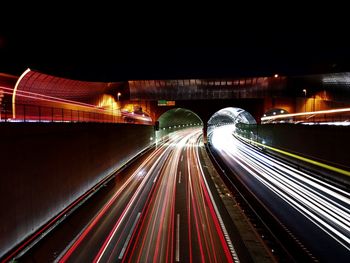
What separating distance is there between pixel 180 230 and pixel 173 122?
→ 61677mm

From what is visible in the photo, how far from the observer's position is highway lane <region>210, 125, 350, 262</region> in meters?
11.3

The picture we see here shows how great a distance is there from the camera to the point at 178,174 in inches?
1000

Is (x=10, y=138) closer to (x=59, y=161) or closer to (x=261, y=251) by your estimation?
(x=59, y=161)

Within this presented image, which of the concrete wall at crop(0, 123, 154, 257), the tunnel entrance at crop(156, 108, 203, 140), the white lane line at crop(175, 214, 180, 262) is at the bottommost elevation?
the white lane line at crop(175, 214, 180, 262)

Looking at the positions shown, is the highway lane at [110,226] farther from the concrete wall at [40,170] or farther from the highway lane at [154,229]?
the concrete wall at [40,170]

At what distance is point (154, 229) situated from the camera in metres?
12.6

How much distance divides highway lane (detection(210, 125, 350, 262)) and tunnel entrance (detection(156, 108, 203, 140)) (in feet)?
101

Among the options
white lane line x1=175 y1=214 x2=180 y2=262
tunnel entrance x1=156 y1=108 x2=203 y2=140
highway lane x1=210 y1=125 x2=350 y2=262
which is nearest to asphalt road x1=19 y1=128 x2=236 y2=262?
white lane line x1=175 y1=214 x2=180 y2=262

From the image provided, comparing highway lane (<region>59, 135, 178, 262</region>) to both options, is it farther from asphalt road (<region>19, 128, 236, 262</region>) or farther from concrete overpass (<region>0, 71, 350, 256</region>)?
concrete overpass (<region>0, 71, 350, 256</region>)

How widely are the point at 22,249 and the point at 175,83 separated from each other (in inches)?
1677

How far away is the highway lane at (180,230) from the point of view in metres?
10.2

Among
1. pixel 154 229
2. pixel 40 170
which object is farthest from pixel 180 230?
pixel 40 170

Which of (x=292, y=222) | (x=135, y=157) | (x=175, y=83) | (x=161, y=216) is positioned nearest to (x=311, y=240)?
(x=292, y=222)

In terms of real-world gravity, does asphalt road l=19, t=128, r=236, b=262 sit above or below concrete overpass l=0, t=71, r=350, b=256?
below
